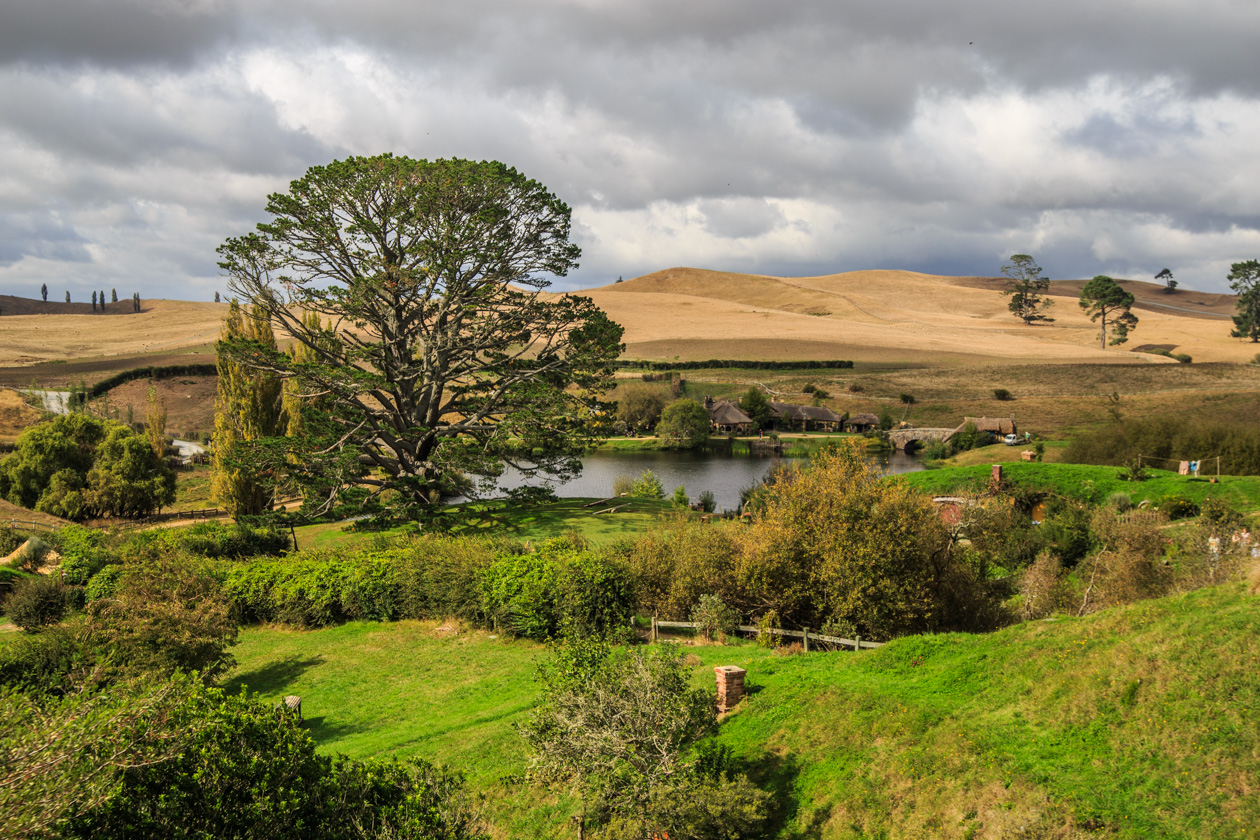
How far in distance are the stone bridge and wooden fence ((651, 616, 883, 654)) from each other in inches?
2520

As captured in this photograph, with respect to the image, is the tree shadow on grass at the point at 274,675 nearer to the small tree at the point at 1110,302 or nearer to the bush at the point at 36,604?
the bush at the point at 36,604

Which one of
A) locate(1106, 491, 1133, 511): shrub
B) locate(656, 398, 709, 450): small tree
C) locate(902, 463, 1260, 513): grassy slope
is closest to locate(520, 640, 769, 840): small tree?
locate(902, 463, 1260, 513): grassy slope

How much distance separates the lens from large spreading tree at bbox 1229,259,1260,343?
11900cm

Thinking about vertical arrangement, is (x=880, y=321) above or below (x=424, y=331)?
above

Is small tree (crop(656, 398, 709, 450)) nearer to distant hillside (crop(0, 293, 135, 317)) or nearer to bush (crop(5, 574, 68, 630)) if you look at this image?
bush (crop(5, 574, 68, 630))

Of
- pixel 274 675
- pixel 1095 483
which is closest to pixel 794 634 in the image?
pixel 274 675

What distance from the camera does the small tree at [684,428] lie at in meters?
79.4

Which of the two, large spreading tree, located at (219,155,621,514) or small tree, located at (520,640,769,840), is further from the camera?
large spreading tree, located at (219,155,621,514)

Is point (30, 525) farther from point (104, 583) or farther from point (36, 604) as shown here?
point (36, 604)

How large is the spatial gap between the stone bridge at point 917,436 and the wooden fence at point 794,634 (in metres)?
64.0

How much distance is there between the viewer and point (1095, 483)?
108ft

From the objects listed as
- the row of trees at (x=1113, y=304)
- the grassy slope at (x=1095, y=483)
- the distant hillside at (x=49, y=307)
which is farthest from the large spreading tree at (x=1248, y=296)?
the distant hillside at (x=49, y=307)

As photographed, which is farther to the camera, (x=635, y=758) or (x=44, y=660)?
(x=44, y=660)

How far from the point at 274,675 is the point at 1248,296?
150465 mm
